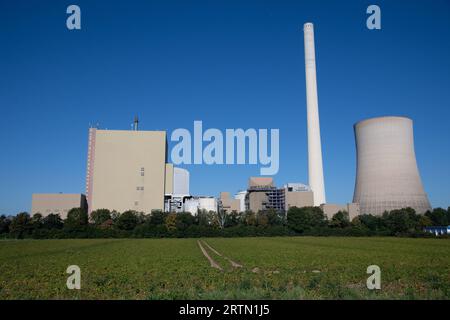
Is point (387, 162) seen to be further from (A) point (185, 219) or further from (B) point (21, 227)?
(B) point (21, 227)

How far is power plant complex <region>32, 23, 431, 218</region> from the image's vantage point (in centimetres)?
5759

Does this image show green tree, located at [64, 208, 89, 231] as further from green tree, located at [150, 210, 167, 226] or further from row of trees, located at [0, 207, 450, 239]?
green tree, located at [150, 210, 167, 226]

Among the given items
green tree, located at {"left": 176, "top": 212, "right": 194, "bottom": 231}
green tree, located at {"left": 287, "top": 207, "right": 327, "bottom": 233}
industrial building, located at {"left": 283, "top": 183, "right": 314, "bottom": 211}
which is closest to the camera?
green tree, located at {"left": 287, "top": 207, "right": 327, "bottom": 233}

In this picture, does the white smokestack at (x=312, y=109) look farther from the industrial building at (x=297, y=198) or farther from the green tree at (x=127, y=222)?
the green tree at (x=127, y=222)

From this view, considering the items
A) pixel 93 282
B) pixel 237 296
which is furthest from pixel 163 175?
pixel 237 296

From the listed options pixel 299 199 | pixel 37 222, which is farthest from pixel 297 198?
pixel 37 222

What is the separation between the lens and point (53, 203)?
91375mm

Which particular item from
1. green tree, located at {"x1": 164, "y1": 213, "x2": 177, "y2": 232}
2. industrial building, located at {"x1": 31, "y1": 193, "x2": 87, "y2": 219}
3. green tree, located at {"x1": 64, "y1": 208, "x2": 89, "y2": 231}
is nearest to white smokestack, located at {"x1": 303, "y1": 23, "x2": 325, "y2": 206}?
green tree, located at {"x1": 164, "y1": 213, "x2": 177, "y2": 232}

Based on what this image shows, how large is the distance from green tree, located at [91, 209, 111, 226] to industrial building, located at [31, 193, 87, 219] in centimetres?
1468

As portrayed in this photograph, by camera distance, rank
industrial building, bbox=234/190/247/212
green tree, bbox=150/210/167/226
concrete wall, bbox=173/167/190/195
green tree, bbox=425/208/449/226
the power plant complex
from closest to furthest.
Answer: the power plant complex → green tree, bbox=150/210/167/226 → green tree, bbox=425/208/449/226 → concrete wall, bbox=173/167/190/195 → industrial building, bbox=234/190/247/212

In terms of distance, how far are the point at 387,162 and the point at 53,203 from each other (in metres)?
76.2

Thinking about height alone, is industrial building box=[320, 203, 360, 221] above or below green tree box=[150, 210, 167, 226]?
above
